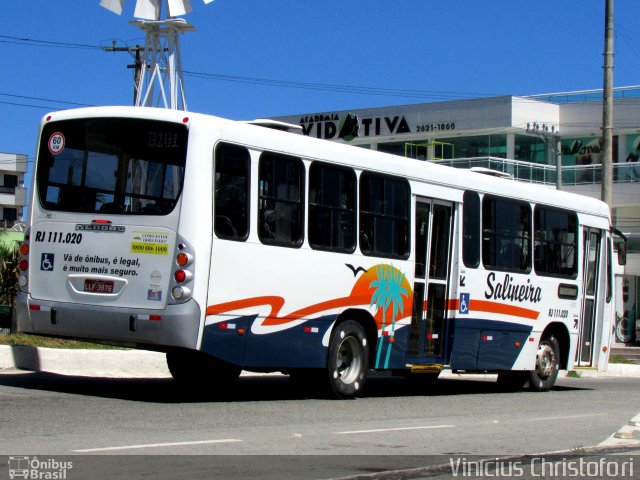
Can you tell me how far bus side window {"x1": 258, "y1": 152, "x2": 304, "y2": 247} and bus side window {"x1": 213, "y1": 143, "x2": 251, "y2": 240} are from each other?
0.26 m

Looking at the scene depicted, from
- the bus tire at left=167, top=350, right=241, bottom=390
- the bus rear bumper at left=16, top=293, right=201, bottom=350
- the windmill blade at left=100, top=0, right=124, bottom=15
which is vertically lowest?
the bus tire at left=167, top=350, right=241, bottom=390

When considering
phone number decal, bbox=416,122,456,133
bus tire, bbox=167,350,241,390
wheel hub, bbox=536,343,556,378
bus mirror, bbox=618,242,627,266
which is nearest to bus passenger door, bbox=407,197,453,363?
bus tire, bbox=167,350,241,390

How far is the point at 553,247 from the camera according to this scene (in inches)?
763

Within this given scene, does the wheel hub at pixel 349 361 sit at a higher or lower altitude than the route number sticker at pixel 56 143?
lower

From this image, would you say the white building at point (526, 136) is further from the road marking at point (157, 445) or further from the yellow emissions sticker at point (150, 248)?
the road marking at point (157, 445)

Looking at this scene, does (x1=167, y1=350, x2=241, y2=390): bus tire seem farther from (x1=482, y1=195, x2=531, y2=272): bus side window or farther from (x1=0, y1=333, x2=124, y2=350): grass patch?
(x1=482, y1=195, x2=531, y2=272): bus side window

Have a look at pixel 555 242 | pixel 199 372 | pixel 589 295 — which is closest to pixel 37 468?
pixel 199 372

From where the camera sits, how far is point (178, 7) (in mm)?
28969

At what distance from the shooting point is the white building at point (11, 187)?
98.2m

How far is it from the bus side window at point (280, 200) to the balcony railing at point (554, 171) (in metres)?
44.1

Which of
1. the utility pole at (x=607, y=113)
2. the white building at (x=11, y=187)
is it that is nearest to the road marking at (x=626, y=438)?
the utility pole at (x=607, y=113)

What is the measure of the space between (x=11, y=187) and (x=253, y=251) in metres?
89.7

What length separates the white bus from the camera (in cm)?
1275

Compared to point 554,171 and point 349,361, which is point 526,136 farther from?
point 349,361
